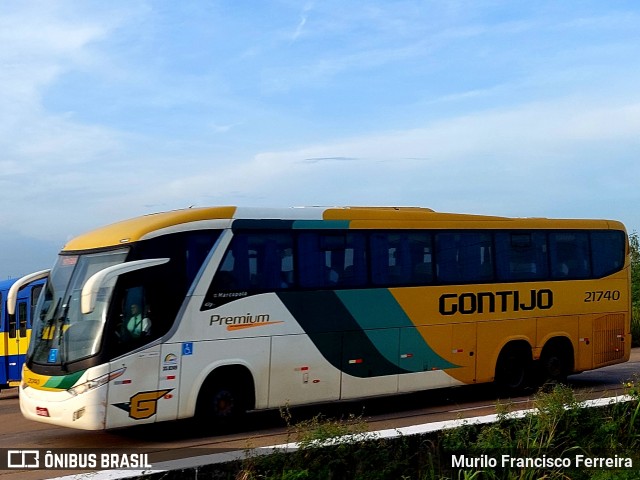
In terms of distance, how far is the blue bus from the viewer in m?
19.6

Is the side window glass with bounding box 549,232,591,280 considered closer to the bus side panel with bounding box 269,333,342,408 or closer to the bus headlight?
the bus side panel with bounding box 269,333,342,408

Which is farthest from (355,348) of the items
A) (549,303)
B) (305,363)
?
(549,303)

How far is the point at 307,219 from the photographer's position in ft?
44.7

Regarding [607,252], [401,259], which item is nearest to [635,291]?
[607,252]

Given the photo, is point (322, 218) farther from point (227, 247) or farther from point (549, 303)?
point (549, 303)

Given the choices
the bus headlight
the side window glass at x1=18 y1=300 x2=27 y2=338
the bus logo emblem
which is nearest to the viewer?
the bus headlight

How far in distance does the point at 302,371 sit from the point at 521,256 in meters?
5.11

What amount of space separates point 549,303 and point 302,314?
5478mm

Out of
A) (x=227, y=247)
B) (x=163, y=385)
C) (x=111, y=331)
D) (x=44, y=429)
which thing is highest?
(x=227, y=247)

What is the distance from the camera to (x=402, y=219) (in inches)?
582

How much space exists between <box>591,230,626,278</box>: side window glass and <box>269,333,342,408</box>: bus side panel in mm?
6322

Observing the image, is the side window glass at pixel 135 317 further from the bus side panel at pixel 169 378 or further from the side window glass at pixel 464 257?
the side window glass at pixel 464 257

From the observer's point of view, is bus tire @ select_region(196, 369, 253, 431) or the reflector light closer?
the reflector light

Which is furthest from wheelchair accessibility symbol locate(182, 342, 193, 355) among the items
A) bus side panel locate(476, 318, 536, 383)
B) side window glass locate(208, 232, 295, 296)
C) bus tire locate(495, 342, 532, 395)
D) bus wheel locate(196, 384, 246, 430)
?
bus tire locate(495, 342, 532, 395)
